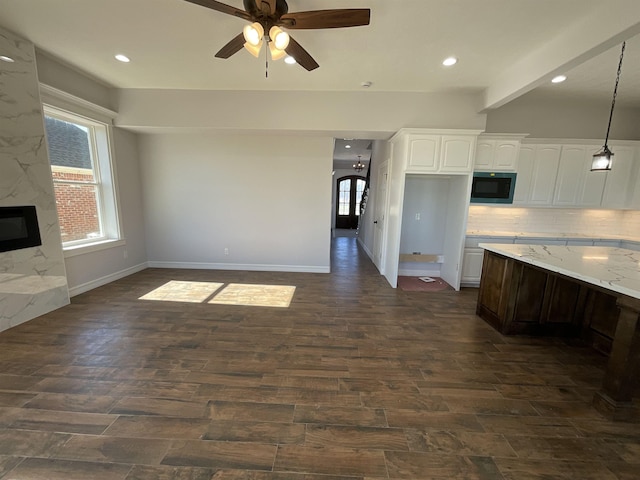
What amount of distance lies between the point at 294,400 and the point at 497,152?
4465 mm

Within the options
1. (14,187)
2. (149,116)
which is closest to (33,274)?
(14,187)

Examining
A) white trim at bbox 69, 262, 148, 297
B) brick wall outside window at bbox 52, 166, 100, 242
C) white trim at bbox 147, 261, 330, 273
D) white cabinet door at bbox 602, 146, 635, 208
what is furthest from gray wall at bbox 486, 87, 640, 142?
white trim at bbox 69, 262, 148, 297

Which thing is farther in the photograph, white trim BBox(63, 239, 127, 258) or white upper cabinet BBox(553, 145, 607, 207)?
white upper cabinet BBox(553, 145, 607, 207)

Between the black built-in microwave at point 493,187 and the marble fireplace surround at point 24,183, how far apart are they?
229 inches

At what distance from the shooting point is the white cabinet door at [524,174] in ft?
13.7

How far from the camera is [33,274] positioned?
303 centimetres

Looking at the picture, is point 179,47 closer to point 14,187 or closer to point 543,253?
point 14,187

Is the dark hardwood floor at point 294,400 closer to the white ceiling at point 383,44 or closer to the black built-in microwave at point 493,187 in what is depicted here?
the black built-in microwave at point 493,187

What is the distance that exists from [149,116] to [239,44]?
2.70m

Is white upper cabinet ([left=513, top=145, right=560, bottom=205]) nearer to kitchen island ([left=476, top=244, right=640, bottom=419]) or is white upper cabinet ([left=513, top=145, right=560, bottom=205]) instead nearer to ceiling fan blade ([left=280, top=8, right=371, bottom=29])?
kitchen island ([left=476, top=244, right=640, bottom=419])

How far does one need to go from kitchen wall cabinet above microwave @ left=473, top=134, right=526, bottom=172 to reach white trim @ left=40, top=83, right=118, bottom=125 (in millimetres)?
5762

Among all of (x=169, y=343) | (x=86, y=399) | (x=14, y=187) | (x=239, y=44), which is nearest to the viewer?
(x=86, y=399)

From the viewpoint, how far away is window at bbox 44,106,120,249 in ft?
11.5

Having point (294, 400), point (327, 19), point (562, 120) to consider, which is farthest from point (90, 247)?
point (562, 120)
